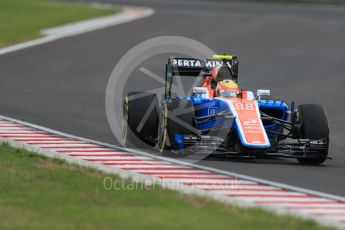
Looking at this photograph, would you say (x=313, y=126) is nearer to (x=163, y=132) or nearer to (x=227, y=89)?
(x=227, y=89)

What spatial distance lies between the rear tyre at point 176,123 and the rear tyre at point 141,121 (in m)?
0.98

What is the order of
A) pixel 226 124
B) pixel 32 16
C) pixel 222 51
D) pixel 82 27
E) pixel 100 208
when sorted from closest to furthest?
pixel 100 208, pixel 226 124, pixel 222 51, pixel 82 27, pixel 32 16

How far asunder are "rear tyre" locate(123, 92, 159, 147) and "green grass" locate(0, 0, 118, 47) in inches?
705

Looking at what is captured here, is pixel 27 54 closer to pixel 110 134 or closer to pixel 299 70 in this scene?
pixel 299 70

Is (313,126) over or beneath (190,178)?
over

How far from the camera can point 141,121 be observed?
16.2 m

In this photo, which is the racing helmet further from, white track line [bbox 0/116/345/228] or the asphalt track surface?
white track line [bbox 0/116/345/228]

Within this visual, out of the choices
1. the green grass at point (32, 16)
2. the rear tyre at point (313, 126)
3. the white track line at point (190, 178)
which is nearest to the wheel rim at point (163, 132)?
the white track line at point (190, 178)

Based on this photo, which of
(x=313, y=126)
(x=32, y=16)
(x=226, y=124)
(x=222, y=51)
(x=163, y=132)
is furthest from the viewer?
(x=32, y=16)

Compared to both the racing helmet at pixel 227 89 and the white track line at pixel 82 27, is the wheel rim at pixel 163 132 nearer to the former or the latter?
the racing helmet at pixel 227 89

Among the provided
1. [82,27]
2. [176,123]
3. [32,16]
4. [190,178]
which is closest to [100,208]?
[190,178]

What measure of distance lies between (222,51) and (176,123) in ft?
55.0

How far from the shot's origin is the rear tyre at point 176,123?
15.0 meters

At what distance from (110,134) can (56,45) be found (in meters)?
15.9
